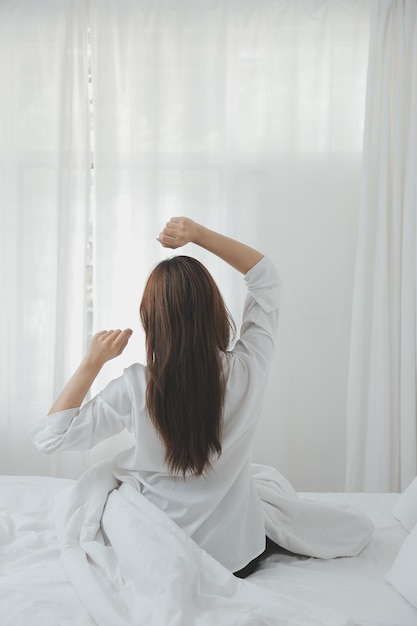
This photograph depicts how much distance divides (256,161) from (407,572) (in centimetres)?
222

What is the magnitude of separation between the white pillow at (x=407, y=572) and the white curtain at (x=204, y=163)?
67.2 inches

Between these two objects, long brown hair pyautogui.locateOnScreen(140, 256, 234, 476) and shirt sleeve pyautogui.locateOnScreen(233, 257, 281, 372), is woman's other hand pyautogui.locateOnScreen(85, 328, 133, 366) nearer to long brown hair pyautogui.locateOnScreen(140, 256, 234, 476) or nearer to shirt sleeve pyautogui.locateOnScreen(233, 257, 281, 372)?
long brown hair pyautogui.locateOnScreen(140, 256, 234, 476)

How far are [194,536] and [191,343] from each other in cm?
48

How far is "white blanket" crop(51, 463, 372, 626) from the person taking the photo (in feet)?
4.14

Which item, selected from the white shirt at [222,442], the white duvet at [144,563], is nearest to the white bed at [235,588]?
the white duvet at [144,563]

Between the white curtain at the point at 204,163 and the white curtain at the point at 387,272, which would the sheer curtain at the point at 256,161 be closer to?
the white curtain at the point at 204,163

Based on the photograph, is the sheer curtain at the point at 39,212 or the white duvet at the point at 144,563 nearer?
the white duvet at the point at 144,563

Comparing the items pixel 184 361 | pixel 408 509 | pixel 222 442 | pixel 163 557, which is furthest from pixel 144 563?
pixel 408 509

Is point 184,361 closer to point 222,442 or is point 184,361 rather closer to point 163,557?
point 222,442

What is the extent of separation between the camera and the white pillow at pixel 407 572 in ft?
4.65

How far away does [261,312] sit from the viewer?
1635mm

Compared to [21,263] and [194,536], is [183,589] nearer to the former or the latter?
[194,536]

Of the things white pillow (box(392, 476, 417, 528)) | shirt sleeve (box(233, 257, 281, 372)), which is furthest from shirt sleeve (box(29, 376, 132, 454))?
white pillow (box(392, 476, 417, 528))

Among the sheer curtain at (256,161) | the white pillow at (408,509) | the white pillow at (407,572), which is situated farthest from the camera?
the sheer curtain at (256,161)
